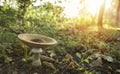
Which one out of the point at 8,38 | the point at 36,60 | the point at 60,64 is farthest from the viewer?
the point at 8,38

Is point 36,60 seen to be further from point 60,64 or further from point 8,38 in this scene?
point 8,38

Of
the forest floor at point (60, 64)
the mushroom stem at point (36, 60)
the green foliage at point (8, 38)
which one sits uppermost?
the green foliage at point (8, 38)

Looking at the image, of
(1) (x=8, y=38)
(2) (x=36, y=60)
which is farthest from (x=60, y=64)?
(1) (x=8, y=38)

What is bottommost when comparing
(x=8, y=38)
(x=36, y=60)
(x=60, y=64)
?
(x=60, y=64)

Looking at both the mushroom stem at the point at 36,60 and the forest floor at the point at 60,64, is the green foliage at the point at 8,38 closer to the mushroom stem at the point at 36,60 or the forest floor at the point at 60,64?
the forest floor at the point at 60,64

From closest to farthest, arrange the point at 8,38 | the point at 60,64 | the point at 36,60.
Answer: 1. the point at 36,60
2. the point at 60,64
3. the point at 8,38

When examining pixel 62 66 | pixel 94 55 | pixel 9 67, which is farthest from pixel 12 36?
pixel 94 55

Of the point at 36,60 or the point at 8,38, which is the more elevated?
the point at 8,38

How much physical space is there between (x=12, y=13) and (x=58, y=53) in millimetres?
3294

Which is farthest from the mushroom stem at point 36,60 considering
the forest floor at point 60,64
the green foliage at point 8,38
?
the green foliage at point 8,38

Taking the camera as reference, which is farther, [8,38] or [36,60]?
[8,38]

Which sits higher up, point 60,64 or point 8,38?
point 8,38

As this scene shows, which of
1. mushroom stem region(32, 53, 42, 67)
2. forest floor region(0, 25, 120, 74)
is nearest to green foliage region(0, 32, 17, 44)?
forest floor region(0, 25, 120, 74)

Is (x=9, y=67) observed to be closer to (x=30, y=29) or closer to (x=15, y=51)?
(x=15, y=51)
